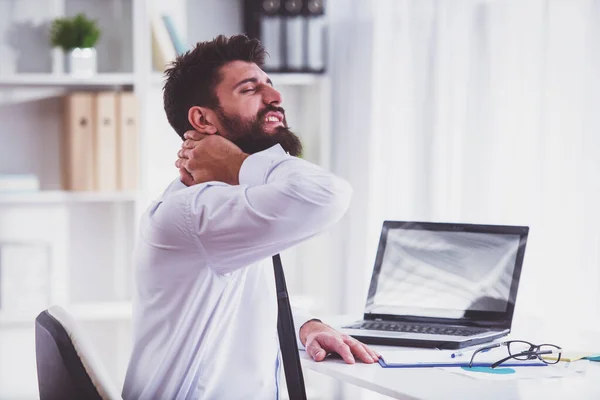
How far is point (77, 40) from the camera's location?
3.33 metres

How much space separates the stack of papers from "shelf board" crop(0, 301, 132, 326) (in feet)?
6.24

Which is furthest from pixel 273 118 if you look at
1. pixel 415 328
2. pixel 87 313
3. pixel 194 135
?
pixel 87 313

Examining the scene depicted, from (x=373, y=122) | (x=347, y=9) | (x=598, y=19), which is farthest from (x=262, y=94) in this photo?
(x=347, y=9)

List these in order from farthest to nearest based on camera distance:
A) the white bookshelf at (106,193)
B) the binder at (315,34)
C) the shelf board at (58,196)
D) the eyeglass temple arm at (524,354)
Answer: the binder at (315,34) < the white bookshelf at (106,193) < the shelf board at (58,196) < the eyeglass temple arm at (524,354)

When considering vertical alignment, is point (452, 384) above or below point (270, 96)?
below

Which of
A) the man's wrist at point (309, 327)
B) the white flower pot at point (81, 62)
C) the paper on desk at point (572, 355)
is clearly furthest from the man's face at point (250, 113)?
the white flower pot at point (81, 62)

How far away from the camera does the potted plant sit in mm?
3324

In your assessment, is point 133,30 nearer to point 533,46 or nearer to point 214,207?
point 533,46

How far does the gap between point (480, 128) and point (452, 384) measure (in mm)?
1451

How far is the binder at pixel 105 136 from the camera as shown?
10.8ft

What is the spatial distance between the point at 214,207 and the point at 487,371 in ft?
1.90

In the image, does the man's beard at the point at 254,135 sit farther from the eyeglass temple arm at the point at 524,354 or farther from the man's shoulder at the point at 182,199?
the eyeglass temple arm at the point at 524,354

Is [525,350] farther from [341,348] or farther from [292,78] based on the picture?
[292,78]

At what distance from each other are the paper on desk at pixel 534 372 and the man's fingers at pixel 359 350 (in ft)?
0.48
